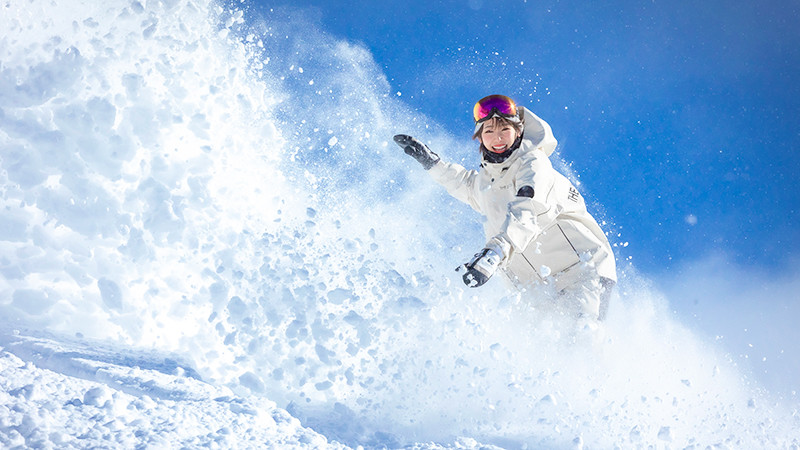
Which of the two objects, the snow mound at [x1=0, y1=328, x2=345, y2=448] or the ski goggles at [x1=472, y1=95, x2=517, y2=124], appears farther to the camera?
the ski goggles at [x1=472, y1=95, x2=517, y2=124]

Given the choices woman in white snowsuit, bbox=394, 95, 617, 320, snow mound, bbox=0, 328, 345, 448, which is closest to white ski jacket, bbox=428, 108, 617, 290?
woman in white snowsuit, bbox=394, 95, 617, 320

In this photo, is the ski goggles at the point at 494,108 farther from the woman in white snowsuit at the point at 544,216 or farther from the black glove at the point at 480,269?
the black glove at the point at 480,269

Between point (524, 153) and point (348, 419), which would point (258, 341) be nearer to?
point (348, 419)

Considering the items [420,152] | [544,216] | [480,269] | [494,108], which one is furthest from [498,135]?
[480,269]

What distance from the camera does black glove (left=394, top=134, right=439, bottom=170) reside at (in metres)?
5.75

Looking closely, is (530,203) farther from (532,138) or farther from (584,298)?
(584,298)

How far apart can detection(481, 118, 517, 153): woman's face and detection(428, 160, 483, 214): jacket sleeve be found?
30.4 inches

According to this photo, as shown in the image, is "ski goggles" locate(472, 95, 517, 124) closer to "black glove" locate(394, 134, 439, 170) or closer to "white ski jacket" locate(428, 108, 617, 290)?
"white ski jacket" locate(428, 108, 617, 290)

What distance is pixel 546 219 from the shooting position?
15.4 ft

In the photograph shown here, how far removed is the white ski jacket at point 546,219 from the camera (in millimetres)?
4559

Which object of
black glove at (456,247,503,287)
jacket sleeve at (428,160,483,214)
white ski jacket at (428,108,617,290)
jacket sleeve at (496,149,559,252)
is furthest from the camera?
jacket sleeve at (428,160,483,214)

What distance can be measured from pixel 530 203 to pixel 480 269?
0.77m

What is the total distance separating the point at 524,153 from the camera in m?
4.67

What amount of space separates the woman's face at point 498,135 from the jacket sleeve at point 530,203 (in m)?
0.25
